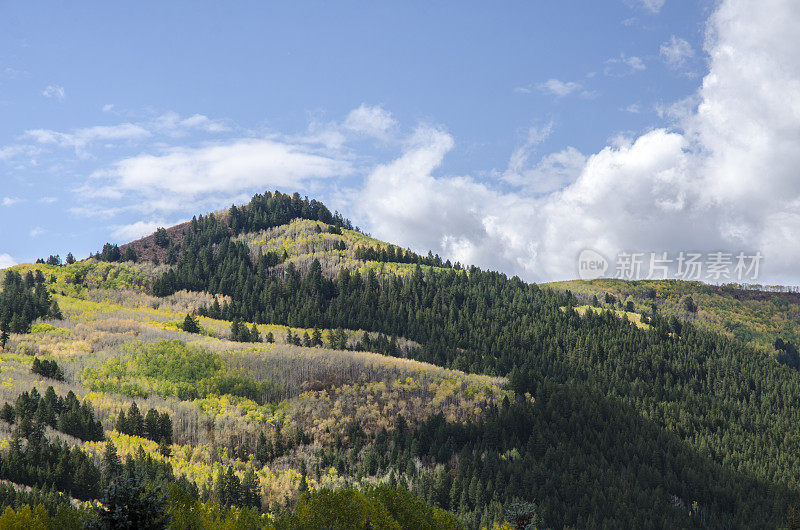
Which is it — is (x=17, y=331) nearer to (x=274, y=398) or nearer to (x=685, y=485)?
(x=274, y=398)

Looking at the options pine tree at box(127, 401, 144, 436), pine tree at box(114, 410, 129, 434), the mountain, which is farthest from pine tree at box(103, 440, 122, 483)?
pine tree at box(127, 401, 144, 436)

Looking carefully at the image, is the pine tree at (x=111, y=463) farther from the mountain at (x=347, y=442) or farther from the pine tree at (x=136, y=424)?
the pine tree at (x=136, y=424)

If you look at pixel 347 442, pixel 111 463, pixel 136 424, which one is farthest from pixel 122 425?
pixel 347 442

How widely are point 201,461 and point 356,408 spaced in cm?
4094

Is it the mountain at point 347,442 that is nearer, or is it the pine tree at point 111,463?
the pine tree at point 111,463

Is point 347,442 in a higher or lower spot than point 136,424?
lower

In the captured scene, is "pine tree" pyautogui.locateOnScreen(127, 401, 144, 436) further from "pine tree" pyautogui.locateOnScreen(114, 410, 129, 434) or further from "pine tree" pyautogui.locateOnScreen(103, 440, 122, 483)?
"pine tree" pyautogui.locateOnScreen(103, 440, 122, 483)

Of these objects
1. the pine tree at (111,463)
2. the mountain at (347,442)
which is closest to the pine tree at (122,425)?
the mountain at (347,442)

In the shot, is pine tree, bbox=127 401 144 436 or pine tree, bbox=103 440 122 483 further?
pine tree, bbox=127 401 144 436

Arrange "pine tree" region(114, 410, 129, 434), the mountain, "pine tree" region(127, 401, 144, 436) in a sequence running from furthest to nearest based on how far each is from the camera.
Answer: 1. "pine tree" region(127, 401, 144, 436)
2. "pine tree" region(114, 410, 129, 434)
3. the mountain

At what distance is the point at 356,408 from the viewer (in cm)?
16062

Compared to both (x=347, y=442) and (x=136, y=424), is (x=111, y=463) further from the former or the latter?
(x=347, y=442)

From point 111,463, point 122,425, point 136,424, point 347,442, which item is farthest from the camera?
point 347,442

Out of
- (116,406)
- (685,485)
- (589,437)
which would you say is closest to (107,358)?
(116,406)
